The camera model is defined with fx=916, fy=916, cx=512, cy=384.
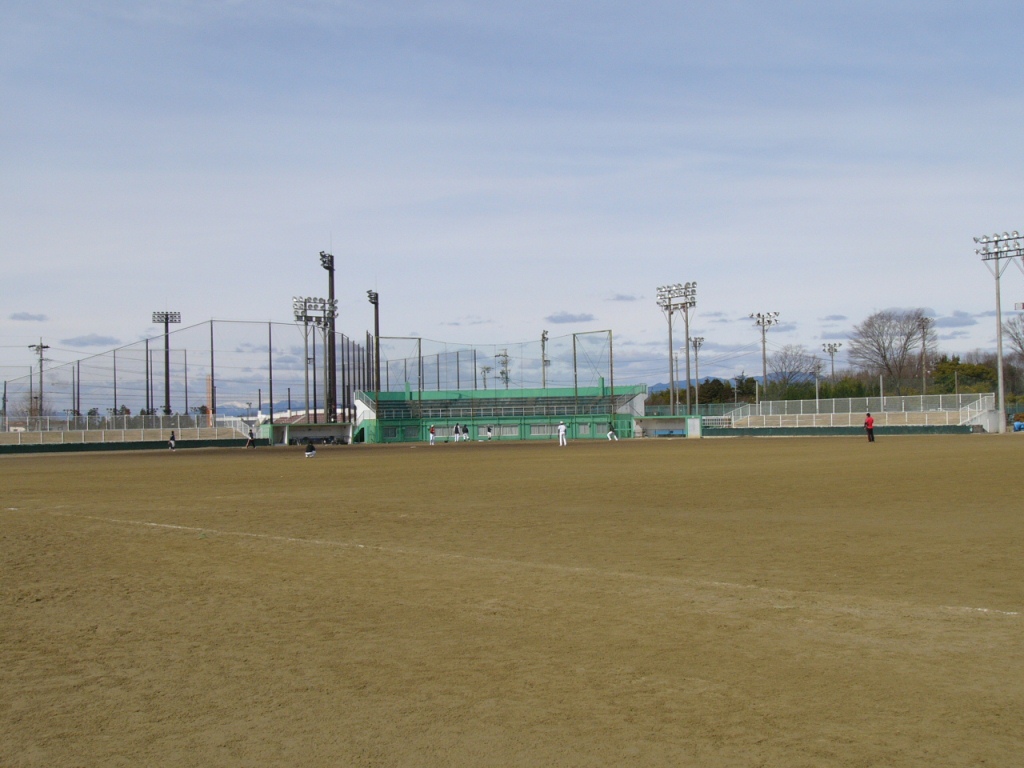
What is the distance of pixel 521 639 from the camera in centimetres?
659

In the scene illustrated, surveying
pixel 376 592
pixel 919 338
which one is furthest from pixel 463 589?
pixel 919 338

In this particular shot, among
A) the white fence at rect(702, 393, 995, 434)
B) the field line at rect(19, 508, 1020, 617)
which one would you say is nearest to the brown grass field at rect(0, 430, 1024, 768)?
the field line at rect(19, 508, 1020, 617)

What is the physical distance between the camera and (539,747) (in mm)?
4430

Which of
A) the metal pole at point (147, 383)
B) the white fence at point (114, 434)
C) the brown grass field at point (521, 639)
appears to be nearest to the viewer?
the brown grass field at point (521, 639)

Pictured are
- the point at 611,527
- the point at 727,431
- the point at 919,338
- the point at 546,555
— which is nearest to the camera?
the point at 546,555

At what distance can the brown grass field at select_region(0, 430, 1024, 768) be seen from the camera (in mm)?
4523

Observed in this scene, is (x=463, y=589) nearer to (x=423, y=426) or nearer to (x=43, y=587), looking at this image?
(x=43, y=587)

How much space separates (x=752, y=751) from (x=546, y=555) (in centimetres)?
623

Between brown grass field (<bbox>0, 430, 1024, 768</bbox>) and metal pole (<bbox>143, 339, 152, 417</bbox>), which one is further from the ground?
metal pole (<bbox>143, 339, 152, 417</bbox>)

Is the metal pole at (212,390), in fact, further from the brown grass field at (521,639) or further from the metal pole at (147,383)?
the brown grass field at (521,639)

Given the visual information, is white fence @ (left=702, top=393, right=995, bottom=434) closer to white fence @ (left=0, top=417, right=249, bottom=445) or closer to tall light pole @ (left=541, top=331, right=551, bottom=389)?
tall light pole @ (left=541, top=331, right=551, bottom=389)

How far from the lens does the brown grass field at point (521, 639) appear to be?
178 inches

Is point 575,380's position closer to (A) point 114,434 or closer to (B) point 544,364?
(B) point 544,364

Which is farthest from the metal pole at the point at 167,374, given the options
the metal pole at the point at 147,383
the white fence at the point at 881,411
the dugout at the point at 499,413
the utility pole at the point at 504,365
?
the white fence at the point at 881,411
